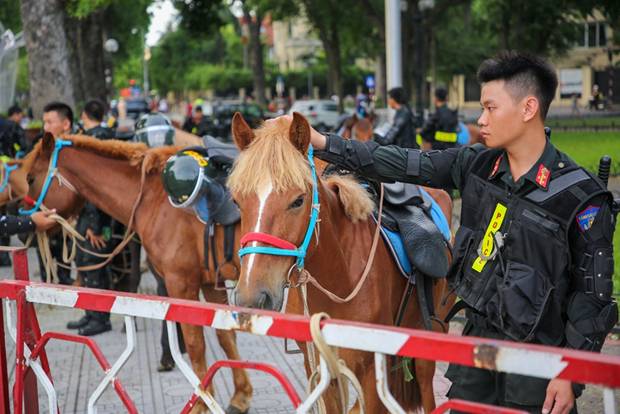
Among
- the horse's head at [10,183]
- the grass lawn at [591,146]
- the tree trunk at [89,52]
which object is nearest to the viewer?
the horse's head at [10,183]

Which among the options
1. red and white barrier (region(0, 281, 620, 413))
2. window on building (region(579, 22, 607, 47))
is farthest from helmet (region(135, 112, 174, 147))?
window on building (region(579, 22, 607, 47))

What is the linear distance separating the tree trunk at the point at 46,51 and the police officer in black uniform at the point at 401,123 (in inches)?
277

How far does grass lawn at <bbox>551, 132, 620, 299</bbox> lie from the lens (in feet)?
35.6

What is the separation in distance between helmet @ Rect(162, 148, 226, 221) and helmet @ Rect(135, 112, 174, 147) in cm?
147

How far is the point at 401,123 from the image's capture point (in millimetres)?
11484

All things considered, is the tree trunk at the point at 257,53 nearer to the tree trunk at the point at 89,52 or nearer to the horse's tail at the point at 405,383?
the tree trunk at the point at 89,52

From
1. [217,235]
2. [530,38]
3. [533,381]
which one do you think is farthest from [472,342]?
[530,38]

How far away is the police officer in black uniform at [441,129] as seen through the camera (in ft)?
39.2

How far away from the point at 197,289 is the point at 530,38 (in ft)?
94.6

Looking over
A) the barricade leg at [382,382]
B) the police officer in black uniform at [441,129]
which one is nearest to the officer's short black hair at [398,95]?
the police officer in black uniform at [441,129]

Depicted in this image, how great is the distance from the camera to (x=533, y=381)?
289cm

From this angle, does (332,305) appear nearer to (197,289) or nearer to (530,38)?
(197,289)

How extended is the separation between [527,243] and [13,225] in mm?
3378

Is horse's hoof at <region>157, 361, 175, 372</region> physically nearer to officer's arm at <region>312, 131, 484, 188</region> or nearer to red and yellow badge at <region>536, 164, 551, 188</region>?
officer's arm at <region>312, 131, 484, 188</region>
